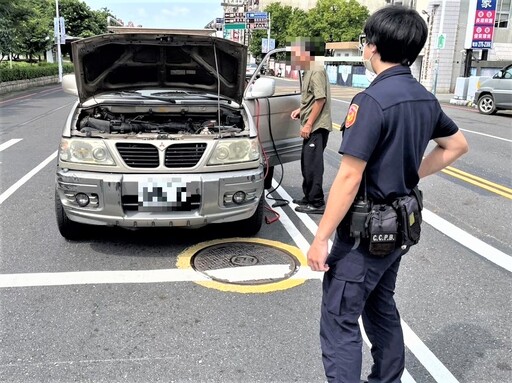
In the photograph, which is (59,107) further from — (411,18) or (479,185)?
(411,18)

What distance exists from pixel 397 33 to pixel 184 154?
2.49 meters

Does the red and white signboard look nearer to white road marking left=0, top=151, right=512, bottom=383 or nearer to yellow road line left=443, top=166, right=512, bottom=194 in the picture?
yellow road line left=443, top=166, right=512, bottom=194

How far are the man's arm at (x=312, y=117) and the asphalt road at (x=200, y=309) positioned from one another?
38.1 inches

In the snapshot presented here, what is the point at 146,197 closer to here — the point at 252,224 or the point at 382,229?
the point at 252,224

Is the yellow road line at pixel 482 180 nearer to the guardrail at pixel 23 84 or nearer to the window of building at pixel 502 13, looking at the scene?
the guardrail at pixel 23 84

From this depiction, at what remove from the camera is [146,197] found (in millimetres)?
4047

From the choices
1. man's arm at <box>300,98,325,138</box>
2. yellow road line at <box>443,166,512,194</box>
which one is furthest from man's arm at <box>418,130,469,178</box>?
yellow road line at <box>443,166,512,194</box>

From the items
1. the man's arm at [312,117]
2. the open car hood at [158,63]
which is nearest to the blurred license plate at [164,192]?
the open car hood at [158,63]

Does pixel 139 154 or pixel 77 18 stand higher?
pixel 77 18

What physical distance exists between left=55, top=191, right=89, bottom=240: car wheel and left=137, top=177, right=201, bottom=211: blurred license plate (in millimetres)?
850

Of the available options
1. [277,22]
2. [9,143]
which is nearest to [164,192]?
[9,143]

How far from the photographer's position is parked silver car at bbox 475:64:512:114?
16.4 meters

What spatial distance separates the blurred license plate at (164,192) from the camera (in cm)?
403

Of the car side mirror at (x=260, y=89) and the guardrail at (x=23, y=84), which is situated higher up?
the car side mirror at (x=260, y=89)
